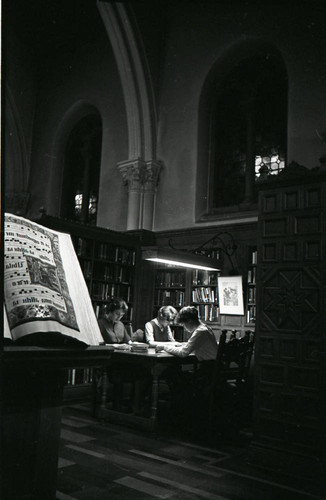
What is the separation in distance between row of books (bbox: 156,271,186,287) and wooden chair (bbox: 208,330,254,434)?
3078 mm

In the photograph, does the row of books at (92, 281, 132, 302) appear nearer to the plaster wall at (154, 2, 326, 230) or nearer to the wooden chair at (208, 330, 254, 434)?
the plaster wall at (154, 2, 326, 230)

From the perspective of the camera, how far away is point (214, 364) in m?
5.37

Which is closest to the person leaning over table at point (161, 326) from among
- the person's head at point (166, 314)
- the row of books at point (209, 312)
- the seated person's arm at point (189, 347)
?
the person's head at point (166, 314)

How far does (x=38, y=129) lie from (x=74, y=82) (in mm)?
1731

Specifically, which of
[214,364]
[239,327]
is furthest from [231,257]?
[214,364]

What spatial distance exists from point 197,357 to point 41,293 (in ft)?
15.5

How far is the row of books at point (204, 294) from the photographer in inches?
321

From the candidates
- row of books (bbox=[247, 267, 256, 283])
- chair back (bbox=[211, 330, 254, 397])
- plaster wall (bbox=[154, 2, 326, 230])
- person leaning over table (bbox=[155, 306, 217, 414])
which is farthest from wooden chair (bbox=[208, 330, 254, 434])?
plaster wall (bbox=[154, 2, 326, 230])

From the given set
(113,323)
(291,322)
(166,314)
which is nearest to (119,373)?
(113,323)

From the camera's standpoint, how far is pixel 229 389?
5398 mm

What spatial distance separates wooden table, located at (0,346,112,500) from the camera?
1.15 meters

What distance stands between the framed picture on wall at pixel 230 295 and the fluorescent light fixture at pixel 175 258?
38 cm

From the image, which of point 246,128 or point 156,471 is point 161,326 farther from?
point 246,128

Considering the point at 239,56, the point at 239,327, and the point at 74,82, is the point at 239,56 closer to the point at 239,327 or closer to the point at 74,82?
the point at 74,82
